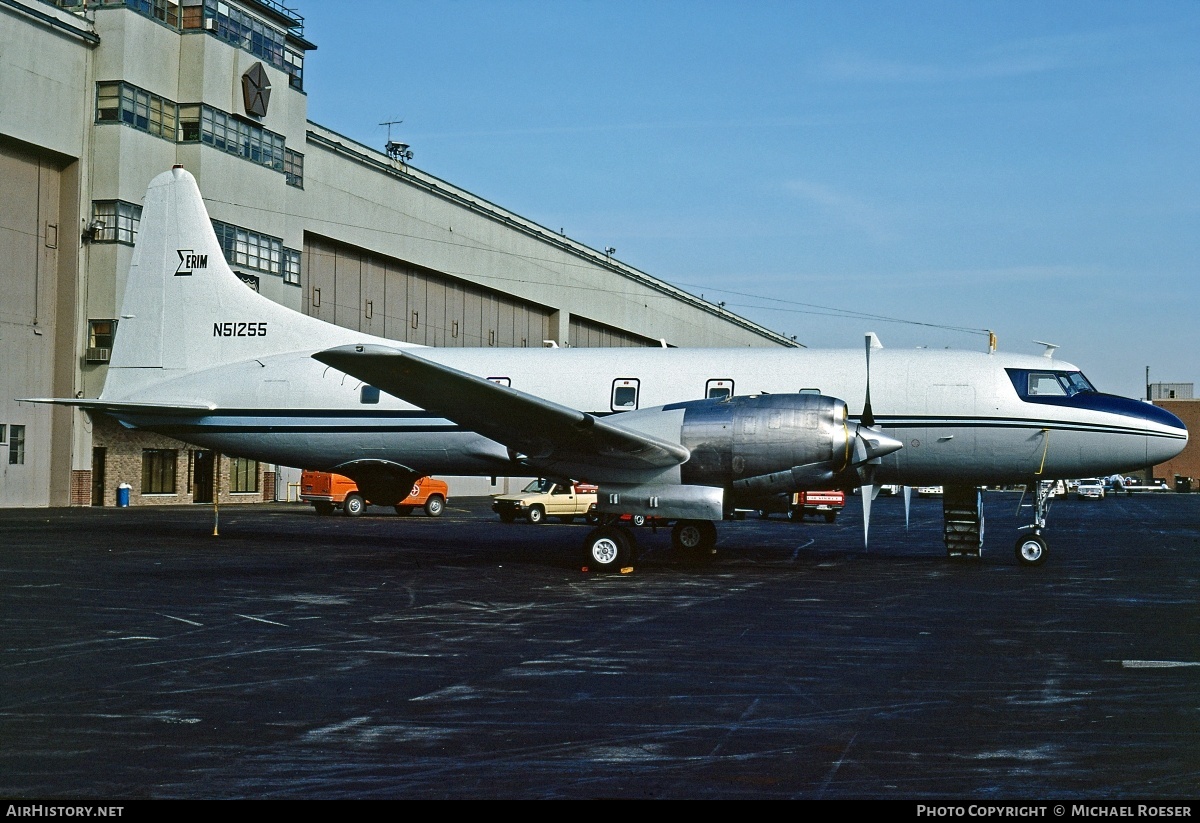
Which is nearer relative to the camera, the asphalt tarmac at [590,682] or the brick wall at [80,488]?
the asphalt tarmac at [590,682]

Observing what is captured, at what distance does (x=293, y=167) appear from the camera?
53.4m

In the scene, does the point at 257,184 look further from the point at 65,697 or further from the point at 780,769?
the point at 780,769

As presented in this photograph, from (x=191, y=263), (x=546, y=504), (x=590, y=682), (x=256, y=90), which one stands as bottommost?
(x=590, y=682)

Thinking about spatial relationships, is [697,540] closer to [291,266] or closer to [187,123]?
[187,123]

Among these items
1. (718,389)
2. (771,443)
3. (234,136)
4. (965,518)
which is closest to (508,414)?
(771,443)

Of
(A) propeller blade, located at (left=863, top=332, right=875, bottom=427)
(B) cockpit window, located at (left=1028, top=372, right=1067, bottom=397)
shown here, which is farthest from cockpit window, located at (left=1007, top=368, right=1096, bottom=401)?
(A) propeller blade, located at (left=863, top=332, right=875, bottom=427)

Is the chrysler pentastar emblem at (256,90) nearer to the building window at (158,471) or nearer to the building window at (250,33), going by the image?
the building window at (250,33)

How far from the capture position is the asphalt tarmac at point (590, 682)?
6.27 meters

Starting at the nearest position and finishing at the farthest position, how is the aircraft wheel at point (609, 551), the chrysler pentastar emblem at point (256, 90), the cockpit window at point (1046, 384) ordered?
the aircraft wheel at point (609, 551)
the cockpit window at point (1046, 384)
the chrysler pentastar emblem at point (256, 90)

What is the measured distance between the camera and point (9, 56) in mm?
40531

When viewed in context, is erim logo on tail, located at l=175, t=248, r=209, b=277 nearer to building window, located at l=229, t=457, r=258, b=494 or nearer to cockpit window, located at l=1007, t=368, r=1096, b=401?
cockpit window, located at l=1007, t=368, r=1096, b=401

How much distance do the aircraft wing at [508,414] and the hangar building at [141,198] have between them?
20.8m

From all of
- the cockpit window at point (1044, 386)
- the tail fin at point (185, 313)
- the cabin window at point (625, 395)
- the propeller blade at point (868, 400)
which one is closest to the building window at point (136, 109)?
the tail fin at point (185, 313)

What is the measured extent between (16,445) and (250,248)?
13.1 m
